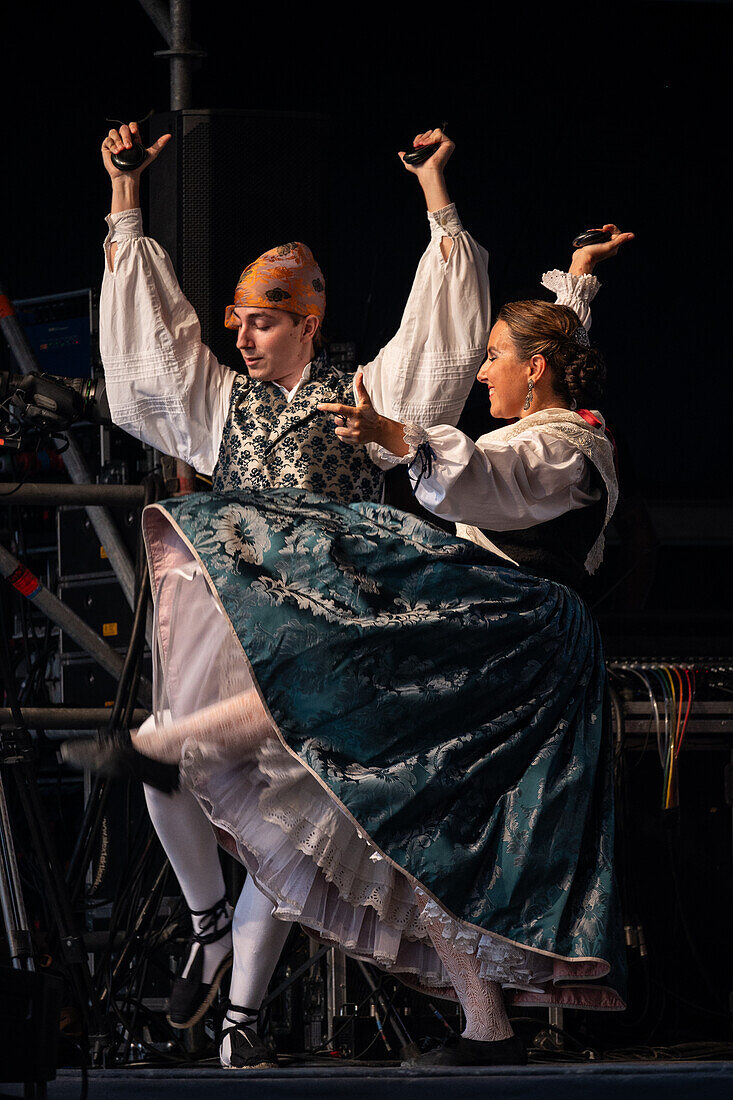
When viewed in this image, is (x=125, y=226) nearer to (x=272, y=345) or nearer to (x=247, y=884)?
(x=272, y=345)

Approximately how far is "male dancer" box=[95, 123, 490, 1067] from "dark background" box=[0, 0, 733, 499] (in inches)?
67.0

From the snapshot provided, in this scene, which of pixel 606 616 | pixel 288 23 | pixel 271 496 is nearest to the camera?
pixel 271 496

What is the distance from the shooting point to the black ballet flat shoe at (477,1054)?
7.28 ft

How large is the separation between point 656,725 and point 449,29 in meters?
2.62

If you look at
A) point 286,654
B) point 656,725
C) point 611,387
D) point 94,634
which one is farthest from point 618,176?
point 286,654

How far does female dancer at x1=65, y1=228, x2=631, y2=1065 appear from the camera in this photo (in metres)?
2.17

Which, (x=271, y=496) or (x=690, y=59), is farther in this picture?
(x=690, y=59)

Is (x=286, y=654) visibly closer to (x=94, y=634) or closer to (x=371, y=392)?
(x=371, y=392)

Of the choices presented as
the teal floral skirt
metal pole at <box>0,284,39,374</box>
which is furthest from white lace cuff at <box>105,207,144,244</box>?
the teal floral skirt

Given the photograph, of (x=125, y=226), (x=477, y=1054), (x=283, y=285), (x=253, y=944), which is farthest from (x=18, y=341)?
(x=477, y=1054)

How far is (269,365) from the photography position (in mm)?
2773

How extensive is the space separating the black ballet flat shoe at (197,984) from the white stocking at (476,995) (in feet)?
1.44

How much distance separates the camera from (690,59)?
15.2ft

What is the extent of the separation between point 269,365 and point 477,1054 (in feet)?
4.57
